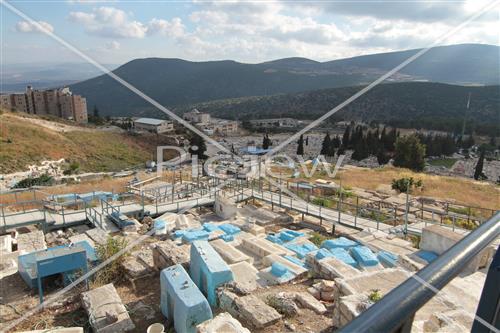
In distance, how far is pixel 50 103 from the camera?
8112cm

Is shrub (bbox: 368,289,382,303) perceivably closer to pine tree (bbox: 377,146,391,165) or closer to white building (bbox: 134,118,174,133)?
pine tree (bbox: 377,146,391,165)

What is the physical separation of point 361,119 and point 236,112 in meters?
43.8

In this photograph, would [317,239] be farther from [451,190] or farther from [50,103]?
[50,103]

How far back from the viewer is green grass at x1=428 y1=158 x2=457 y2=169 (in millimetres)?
50438

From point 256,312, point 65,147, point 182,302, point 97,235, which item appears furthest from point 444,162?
point 182,302

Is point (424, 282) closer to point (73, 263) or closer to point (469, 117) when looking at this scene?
point (73, 263)

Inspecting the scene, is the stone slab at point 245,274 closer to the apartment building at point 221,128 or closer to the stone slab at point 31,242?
the stone slab at point 31,242

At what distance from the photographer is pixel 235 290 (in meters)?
4.71

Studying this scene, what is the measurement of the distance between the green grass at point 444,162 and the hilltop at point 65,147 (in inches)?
1544

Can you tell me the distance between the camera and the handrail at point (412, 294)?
750 mm

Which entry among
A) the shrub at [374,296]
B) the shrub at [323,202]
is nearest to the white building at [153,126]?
the shrub at [323,202]

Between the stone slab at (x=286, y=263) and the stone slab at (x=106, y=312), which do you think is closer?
the stone slab at (x=106, y=312)

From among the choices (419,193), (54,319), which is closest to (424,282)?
(54,319)

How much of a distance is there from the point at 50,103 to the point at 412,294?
92764 millimetres
